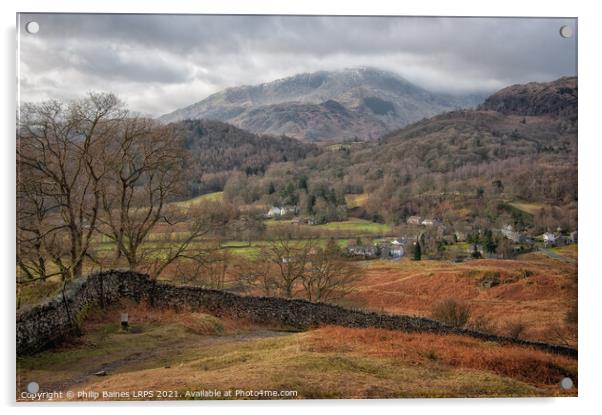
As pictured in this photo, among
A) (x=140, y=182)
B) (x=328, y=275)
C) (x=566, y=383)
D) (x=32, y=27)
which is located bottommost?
(x=566, y=383)

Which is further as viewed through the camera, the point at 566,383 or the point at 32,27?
the point at 566,383

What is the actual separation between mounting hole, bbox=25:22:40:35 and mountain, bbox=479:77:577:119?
6.64m

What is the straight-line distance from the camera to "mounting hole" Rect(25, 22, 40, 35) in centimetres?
727

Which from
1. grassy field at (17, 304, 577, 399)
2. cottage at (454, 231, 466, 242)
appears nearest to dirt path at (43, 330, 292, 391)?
grassy field at (17, 304, 577, 399)

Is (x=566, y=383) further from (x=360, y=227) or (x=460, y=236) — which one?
(x=360, y=227)

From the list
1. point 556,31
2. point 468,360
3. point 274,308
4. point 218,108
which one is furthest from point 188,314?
point 556,31

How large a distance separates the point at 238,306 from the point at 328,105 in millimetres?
3675

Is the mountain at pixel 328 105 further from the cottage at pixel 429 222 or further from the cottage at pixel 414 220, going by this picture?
the cottage at pixel 429 222

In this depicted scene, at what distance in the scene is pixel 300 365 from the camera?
22.9ft

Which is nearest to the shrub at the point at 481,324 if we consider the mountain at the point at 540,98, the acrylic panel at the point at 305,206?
the acrylic panel at the point at 305,206

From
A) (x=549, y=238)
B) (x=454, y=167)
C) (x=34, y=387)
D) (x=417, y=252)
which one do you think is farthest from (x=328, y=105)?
(x=34, y=387)

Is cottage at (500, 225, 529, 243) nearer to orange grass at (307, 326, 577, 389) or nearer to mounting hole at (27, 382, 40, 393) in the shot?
orange grass at (307, 326, 577, 389)

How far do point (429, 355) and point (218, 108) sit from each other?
15.6 feet

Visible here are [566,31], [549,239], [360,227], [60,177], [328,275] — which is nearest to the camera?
[566,31]
